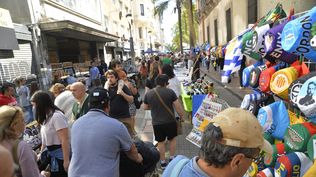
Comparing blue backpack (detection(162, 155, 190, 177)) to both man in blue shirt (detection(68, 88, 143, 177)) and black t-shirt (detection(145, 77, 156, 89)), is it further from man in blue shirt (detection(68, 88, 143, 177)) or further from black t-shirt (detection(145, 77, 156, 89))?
black t-shirt (detection(145, 77, 156, 89))

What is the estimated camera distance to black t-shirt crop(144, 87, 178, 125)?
13.9 ft

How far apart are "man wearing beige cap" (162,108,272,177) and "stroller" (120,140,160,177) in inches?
51.0

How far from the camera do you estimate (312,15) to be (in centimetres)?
230

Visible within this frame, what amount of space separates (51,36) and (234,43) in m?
13.4

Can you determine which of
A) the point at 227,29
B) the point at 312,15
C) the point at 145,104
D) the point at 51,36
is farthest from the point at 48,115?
the point at 227,29

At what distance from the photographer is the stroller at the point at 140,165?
260 cm

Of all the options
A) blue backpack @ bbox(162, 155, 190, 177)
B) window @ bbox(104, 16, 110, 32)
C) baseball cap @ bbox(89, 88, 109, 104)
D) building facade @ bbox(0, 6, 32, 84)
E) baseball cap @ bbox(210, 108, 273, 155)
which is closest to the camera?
baseball cap @ bbox(210, 108, 273, 155)

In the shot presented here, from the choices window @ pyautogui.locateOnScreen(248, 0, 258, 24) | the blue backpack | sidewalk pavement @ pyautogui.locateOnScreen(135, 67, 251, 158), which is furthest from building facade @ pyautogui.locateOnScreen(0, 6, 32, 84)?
window @ pyautogui.locateOnScreen(248, 0, 258, 24)

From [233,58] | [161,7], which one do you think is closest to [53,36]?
[161,7]

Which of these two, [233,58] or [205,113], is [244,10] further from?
[233,58]

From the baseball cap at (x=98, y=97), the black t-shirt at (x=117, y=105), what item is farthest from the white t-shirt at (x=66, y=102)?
the baseball cap at (x=98, y=97)

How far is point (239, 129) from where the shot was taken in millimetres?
1317

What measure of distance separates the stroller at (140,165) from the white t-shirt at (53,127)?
3.09 feet

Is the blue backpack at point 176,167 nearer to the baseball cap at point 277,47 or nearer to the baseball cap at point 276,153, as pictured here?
the baseball cap at point 276,153
